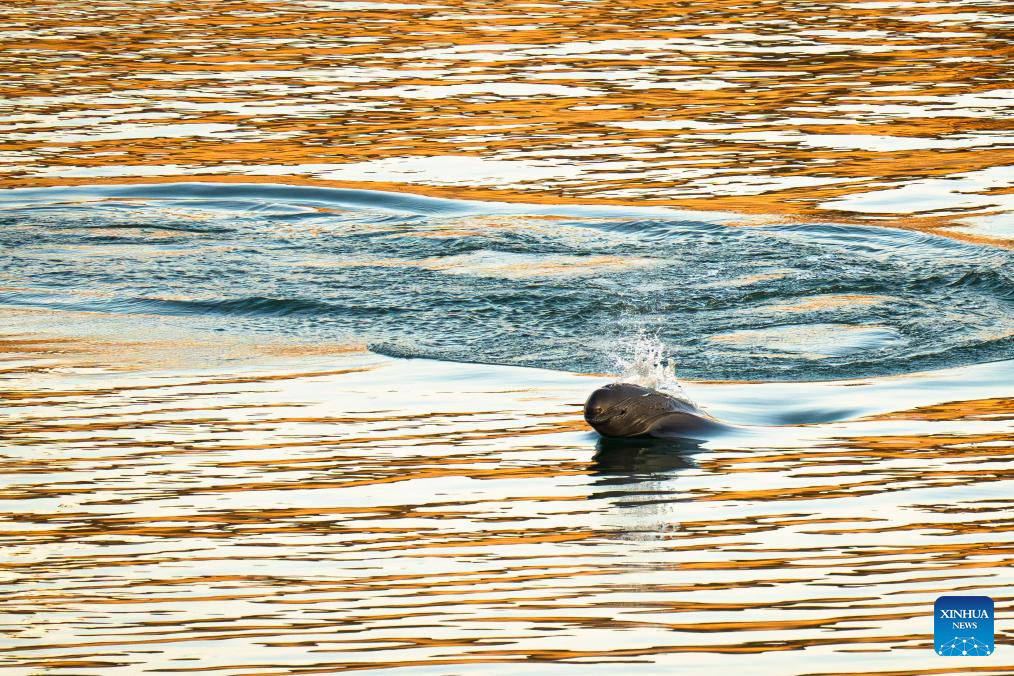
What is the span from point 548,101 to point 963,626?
531 inches

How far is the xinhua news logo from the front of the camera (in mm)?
5211

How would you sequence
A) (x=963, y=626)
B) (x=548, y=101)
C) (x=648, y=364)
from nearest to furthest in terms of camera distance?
(x=963, y=626), (x=648, y=364), (x=548, y=101)

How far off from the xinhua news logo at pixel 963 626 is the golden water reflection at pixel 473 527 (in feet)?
0.16

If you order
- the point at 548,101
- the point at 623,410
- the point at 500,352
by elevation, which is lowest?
the point at 500,352

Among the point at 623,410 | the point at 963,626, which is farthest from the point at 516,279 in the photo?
the point at 963,626

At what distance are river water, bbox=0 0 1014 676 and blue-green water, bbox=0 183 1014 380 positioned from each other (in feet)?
0.16

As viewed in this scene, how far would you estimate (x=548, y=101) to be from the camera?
18.4 meters

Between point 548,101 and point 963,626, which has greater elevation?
point 548,101

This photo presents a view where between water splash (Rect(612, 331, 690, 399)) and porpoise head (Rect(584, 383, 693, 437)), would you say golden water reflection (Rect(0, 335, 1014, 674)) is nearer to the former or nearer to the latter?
porpoise head (Rect(584, 383, 693, 437))

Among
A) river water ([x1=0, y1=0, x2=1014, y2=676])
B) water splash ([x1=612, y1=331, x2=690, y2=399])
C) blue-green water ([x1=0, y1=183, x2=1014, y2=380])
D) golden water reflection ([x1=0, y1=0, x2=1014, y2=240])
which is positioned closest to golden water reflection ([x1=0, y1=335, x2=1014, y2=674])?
river water ([x1=0, y1=0, x2=1014, y2=676])

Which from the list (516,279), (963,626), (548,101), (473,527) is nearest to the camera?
(963,626)

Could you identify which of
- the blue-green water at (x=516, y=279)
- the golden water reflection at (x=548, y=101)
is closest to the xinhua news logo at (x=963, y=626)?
the blue-green water at (x=516, y=279)

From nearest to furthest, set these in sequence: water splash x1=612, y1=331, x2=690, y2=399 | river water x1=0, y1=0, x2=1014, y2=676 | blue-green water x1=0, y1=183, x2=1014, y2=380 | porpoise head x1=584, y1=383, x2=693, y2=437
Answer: river water x1=0, y1=0, x2=1014, y2=676, porpoise head x1=584, y1=383, x2=693, y2=437, water splash x1=612, y1=331, x2=690, y2=399, blue-green water x1=0, y1=183, x2=1014, y2=380

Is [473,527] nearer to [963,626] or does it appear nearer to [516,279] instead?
[963,626]
